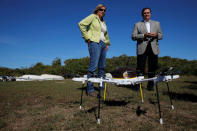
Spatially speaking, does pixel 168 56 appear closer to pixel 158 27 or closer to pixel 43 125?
pixel 158 27

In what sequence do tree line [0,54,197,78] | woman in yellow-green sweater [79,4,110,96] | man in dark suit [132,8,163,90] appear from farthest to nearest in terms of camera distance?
tree line [0,54,197,78] → man in dark suit [132,8,163,90] → woman in yellow-green sweater [79,4,110,96]

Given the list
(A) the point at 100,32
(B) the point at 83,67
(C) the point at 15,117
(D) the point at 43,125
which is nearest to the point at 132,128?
(D) the point at 43,125

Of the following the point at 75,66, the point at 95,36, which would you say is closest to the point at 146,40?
the point at 95,36

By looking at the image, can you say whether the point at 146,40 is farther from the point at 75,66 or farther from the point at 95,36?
the point at 75,66

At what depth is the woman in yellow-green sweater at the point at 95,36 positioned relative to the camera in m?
3.43

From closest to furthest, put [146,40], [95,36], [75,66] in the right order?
[95,36], [146,40], [75,66]

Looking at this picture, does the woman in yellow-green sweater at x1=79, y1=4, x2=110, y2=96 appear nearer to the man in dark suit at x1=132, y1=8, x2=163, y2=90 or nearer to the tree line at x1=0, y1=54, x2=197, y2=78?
the man in dark suit at x1=132, y1=8, x2=163, y2=90

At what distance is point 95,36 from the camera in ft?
11.5

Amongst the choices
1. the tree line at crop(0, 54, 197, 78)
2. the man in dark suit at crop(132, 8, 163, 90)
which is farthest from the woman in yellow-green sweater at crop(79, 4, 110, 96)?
the tree line at crop(0, 54, 197, 78)

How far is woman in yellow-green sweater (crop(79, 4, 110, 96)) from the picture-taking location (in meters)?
3.43

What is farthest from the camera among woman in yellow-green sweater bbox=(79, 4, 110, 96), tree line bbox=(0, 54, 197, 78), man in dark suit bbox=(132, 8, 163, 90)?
tree line bbox=(0, 54, 197, 78)

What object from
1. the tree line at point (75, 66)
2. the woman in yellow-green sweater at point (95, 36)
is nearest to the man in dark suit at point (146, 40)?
the woman in yellow-green sweater at point (95, 36)

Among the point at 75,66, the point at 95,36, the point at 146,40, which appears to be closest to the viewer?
the point at 95,36

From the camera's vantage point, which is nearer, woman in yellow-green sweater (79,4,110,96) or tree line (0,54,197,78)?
woman in yellow-green sweater (79,4,110,96)
